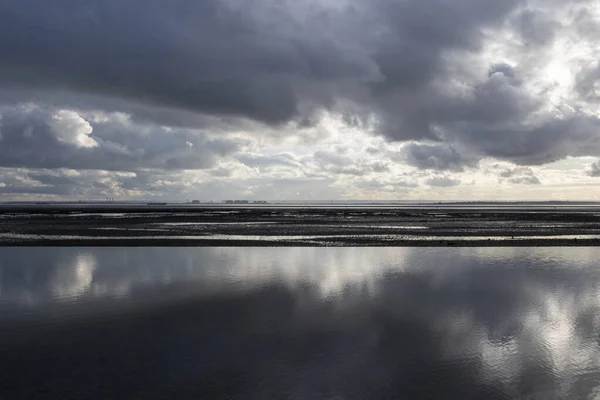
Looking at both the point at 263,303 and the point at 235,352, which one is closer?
the point at 235,352

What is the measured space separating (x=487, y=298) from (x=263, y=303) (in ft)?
31.7

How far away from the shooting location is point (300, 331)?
14383mm

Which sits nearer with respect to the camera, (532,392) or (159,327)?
(532,392)

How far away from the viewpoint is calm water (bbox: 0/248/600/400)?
10.2 metres

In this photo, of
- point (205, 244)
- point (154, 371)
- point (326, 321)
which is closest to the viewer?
point (154, 371)

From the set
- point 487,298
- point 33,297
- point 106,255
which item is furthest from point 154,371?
point 106,255

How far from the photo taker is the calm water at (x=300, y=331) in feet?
33.6

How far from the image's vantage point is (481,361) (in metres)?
11.7

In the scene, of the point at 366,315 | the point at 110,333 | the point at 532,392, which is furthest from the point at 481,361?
the point at 110,333

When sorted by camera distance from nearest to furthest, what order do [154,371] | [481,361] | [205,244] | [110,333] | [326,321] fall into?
1. [154,371]
2. [481,361]
3. [110,333]
4. [326,321]
5. [205,244]

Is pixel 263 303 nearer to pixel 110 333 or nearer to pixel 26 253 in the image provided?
pixel 110 333

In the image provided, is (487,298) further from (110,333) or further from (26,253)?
(26,253)

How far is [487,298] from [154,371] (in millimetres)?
14340

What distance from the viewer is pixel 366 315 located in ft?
53.6
